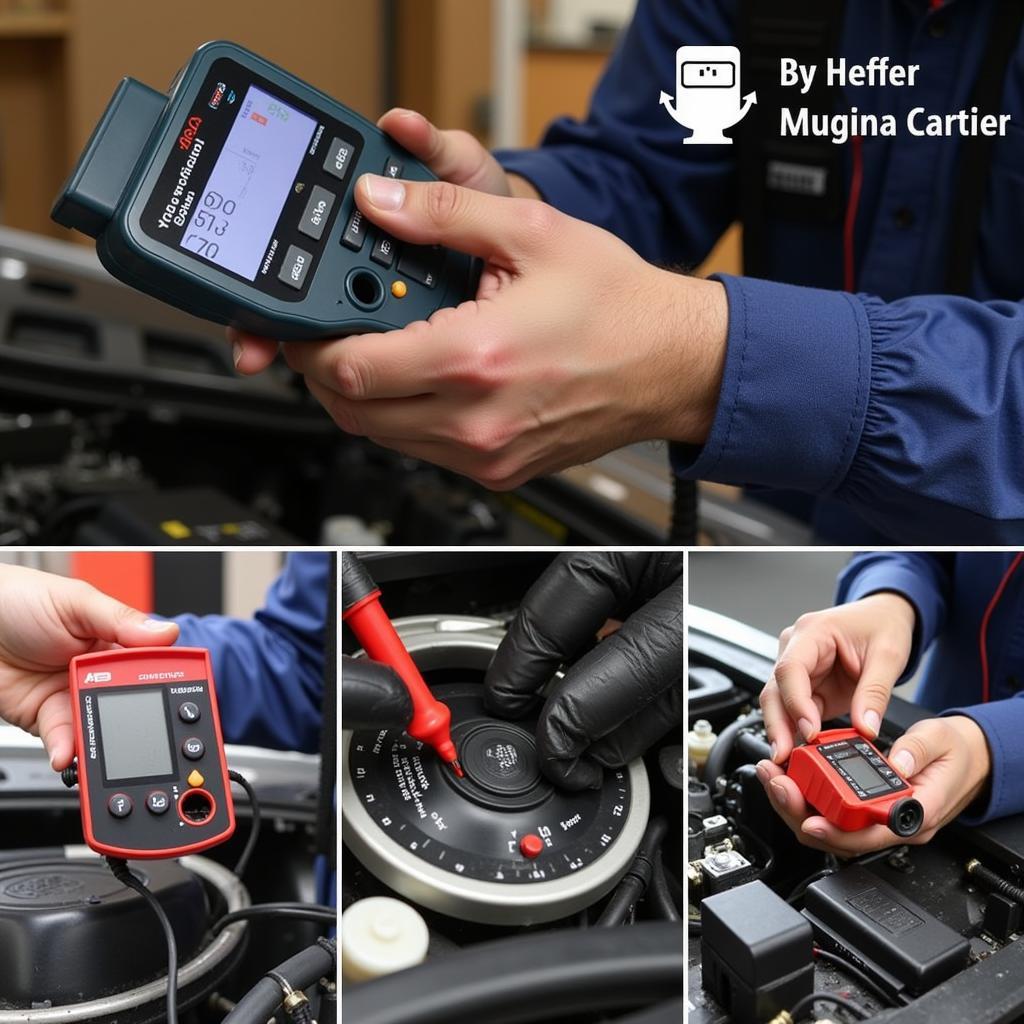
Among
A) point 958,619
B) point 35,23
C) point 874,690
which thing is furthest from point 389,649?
point 35,23

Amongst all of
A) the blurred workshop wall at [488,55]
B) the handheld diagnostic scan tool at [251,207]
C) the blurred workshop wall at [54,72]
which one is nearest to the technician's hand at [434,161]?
the handheld diagnostic scan tool at [251,207]

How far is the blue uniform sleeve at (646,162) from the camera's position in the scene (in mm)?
767

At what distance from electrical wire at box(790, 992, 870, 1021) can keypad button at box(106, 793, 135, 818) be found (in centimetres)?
28

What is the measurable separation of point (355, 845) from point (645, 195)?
0.56m

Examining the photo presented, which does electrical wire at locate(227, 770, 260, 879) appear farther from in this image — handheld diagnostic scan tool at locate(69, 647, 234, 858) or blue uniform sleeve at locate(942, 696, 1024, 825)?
blue uniform sleeve at locate(942, 696, 1024, 825)

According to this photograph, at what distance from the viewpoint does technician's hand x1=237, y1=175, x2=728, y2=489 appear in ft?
1.75

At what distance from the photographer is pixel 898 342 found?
1.86 ft

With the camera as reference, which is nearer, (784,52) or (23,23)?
(784,52)

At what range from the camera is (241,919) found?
540mm

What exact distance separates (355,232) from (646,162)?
1.12ft

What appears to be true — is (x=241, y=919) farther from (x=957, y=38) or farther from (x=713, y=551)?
(x=957, y=38)

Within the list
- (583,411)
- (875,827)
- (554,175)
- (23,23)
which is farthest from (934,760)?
(23,23)

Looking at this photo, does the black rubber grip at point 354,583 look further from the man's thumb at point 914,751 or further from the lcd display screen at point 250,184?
the man's thumb at point 914,751

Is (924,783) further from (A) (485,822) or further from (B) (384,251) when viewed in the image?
(B) (384,251)
